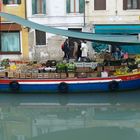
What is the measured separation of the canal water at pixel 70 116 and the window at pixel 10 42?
8265 millimetres

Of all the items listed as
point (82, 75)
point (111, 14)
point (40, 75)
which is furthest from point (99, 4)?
point (40, 75)

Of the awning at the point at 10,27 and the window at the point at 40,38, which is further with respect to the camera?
the window at the point at 40,38

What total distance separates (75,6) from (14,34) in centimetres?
337

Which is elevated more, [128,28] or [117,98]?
[128,28]

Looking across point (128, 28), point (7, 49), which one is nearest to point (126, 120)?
point (128, 28)

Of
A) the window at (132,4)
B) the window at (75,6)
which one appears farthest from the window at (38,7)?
the window at (132,4)

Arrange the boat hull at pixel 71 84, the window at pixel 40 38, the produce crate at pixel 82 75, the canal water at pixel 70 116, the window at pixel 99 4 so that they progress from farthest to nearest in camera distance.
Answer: the window at pixel 40 38, the window at pixel 99 4, the produce crate at pixel 82 75, the boat hull at pixel 71 84, the canal water at pixel 70 116

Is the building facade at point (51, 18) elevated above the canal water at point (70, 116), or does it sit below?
above

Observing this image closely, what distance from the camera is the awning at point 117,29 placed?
2279 centimetres

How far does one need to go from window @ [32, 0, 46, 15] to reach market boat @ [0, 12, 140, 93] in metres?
7.45

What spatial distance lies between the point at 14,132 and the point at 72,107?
316cm

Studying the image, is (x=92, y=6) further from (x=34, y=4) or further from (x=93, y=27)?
(x=34, y=4)

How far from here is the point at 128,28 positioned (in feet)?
75.0

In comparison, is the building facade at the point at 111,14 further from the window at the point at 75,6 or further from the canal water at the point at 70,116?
the canal water at the point at 70,116
